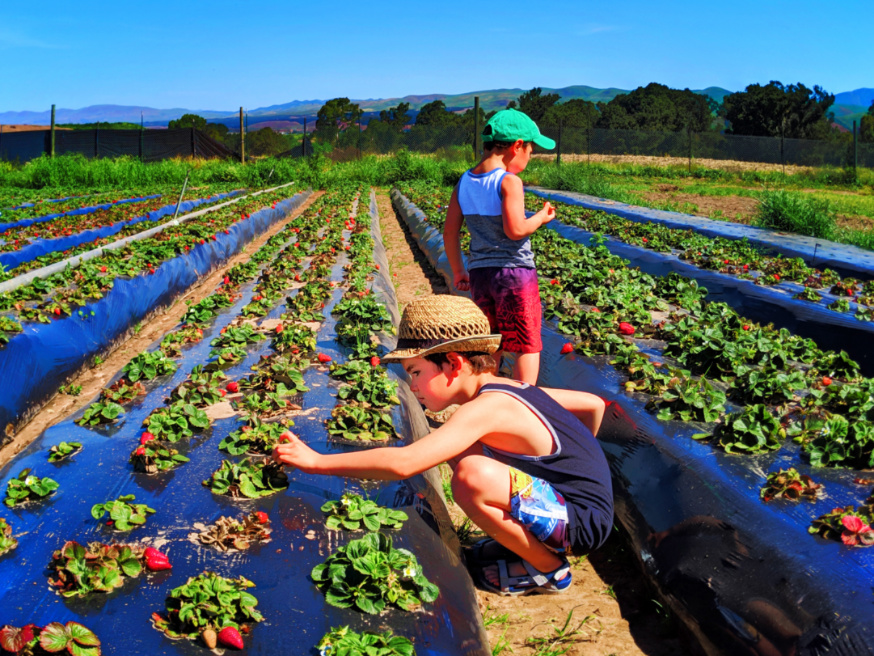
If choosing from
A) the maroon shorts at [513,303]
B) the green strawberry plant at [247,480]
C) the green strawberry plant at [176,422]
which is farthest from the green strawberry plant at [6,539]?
the maroon shorts at [513,303]

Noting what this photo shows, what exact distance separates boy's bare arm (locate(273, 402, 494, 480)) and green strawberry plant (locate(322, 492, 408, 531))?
0.63 feet

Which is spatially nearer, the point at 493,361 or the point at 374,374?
the point at 493,361

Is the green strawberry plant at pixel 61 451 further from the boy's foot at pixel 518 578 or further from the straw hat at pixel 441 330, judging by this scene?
the boy's foot at pixel 518 578

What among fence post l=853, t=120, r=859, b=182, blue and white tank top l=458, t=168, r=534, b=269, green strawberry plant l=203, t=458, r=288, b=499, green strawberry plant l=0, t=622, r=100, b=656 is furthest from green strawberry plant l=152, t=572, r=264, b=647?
fence post l=853, t=120, r=859, b=182

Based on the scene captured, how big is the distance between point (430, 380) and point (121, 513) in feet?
3.84

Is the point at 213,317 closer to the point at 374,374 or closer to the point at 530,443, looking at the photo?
the point at 374,374

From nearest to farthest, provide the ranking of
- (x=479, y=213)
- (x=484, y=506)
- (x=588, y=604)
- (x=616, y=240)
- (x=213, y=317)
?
(x=484, y=506)
(x=588, y=604)
(x=479, y=213)
(x=213, y=317)
(x=616, y=240)

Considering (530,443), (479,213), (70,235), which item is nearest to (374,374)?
(479,213)

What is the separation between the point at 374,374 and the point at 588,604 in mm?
1635

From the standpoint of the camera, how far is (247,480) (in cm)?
260

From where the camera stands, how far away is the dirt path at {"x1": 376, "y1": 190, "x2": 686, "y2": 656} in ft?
8.66

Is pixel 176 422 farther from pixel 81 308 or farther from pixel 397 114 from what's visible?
pixel 397 114

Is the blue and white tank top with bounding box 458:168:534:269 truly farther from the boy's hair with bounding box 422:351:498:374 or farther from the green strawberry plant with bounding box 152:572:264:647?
the green strawberry plant with bounding box 152:572:264:647

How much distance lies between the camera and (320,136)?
114 ft
